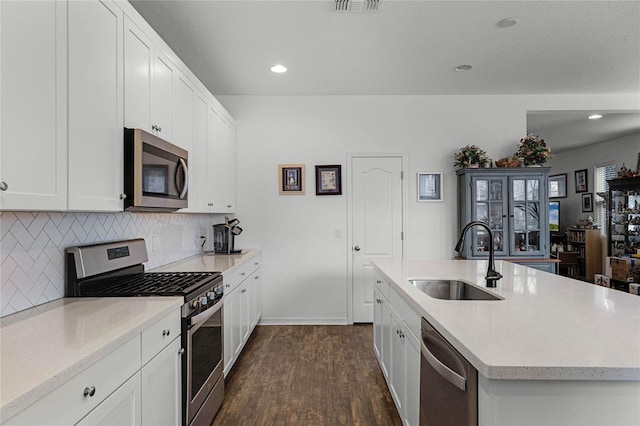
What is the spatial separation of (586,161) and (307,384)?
7475 mm

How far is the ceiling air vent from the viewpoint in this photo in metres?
2.34

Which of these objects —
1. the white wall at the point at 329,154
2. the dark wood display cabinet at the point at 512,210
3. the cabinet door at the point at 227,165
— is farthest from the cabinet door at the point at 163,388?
the dark wood display cabinet at the point at 512,210

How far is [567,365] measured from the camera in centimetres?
101

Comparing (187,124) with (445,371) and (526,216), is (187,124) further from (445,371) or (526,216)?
(526,216)

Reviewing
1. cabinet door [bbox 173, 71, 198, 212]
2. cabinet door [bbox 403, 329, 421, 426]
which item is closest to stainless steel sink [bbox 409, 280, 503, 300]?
cabinet door [bbox 403, 329, 421, 426]

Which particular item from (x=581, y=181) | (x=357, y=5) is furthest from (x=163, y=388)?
(x=581, y=181)

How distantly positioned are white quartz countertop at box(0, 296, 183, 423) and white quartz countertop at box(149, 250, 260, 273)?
932 mm

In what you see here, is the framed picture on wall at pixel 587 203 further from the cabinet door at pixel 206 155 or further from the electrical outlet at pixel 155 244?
the electrical outlet at pixel 155 244

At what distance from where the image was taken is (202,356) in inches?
80.6

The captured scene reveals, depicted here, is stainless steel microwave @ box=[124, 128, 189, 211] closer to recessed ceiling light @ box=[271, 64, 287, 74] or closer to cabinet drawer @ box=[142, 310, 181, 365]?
cabinet drawer @ box=[142, 310, 181, 365]

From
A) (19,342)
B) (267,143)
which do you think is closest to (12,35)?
(19,342)

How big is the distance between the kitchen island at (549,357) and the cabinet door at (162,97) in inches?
74.2

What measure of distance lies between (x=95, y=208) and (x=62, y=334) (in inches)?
22.9

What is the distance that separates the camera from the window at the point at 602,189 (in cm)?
664
